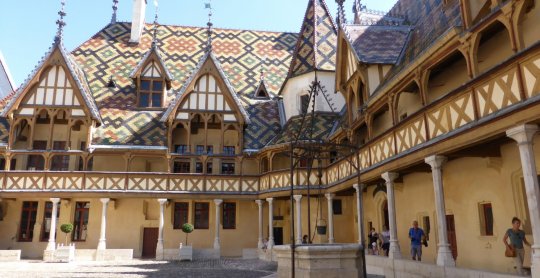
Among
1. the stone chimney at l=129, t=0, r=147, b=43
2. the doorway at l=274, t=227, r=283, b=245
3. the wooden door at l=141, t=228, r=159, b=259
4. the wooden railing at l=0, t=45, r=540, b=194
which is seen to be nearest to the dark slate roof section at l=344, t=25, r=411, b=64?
the wooden railing at l=0, t=45, r=540, b=194

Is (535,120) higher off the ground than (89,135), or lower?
lower

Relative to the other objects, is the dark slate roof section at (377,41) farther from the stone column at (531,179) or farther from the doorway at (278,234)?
the doorway at (278,234)

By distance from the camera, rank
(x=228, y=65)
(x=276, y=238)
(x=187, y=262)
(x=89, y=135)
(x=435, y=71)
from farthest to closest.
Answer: (x=228, y=65) < (x=276, y=238) < (x=89, y=135) < (x=187, y=262) < (x=435, y=71)

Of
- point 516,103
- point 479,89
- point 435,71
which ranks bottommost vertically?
point 516,103

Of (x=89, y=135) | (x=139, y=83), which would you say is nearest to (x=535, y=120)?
(x=89, y=135)

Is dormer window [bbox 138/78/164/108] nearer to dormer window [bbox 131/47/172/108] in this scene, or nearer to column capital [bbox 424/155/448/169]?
dormer window [bbox 131/47/172/108]

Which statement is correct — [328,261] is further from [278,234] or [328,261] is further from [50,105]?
[50,105]

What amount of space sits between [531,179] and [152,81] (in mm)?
21435

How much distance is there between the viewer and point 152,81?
25.0 m

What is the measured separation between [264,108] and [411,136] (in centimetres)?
1554

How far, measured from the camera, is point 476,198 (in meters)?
11.2

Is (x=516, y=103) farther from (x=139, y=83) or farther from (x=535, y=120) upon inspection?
(x=139, y=83)

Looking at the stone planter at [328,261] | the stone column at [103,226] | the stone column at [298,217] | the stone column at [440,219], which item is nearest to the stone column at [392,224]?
the stone column at [440,219]

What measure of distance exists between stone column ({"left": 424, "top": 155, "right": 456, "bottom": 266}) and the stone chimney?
79.0 feet
